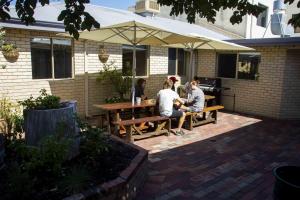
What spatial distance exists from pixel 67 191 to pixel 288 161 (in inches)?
181

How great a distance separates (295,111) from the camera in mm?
9836

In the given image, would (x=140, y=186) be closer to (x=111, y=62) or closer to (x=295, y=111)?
(x=111, y=62)

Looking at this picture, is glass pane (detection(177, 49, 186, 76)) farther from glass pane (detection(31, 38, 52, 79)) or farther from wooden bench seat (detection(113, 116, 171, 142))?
glass pane (detection(31, 38, 52, 79))

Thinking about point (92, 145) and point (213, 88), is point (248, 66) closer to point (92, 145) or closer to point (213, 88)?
point (213, 88)

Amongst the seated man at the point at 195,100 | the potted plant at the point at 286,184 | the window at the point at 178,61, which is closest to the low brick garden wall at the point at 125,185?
the potted plant at the point at 286,184

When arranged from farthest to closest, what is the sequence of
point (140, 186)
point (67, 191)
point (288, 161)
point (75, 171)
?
1. point (288, 161)
2. point (140, 186)
3. point (75, 171)
4. point (67, 191)

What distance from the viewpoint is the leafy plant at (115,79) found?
29.3ft

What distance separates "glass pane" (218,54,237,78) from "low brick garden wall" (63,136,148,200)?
7708 mm

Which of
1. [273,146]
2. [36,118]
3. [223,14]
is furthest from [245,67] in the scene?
[36,118]

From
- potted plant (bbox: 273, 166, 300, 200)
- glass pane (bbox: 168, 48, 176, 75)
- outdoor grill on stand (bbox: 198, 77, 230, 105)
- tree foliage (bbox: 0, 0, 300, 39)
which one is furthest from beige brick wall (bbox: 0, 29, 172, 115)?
potted plant (bbox: 273, 166, 300, 200)

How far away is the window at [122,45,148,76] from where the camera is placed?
9922mm

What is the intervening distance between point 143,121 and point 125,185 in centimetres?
318

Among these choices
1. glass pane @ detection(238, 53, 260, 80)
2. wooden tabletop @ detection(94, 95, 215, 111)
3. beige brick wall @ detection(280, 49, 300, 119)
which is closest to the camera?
wooden tabletop @ detection(94, 95, 215, 111)

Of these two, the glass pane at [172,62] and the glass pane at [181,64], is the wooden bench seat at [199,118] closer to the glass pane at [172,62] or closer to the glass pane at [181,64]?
the glass pane at [172,62]
